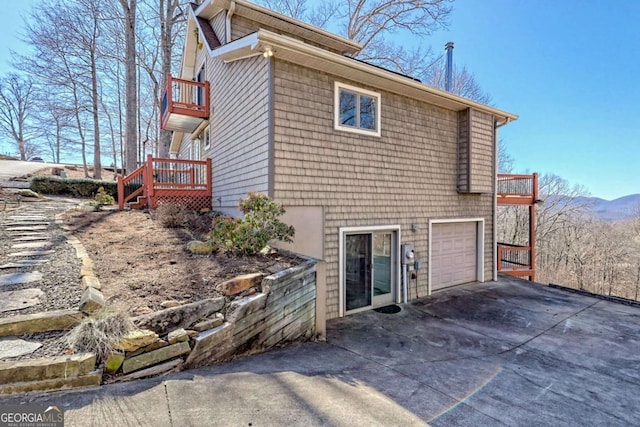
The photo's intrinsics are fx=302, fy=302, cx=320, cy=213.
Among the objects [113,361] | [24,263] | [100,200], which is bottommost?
[113,361]

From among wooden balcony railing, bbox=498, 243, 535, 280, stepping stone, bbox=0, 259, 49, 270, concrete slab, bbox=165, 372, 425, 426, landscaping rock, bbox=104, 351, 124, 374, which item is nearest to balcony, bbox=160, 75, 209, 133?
stepping stone, bbox=0, 259, 49, 270

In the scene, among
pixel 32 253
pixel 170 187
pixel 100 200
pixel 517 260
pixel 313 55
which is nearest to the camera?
pixel 32 253

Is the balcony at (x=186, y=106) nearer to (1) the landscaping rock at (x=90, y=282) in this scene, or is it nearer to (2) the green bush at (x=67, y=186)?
(2) the green bush at (x=67, y=186)

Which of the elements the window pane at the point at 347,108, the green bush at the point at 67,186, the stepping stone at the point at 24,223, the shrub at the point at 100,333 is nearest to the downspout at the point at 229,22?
the window pane at the point at 347,108

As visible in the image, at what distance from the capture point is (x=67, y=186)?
13.8m

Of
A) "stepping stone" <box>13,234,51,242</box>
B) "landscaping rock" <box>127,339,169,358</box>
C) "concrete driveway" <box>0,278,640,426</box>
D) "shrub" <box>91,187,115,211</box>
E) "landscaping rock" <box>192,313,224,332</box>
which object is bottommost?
"concrete driveway" <box>0,278,640,426</box>

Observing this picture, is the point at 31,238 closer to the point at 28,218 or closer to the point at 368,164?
the point at 28,218

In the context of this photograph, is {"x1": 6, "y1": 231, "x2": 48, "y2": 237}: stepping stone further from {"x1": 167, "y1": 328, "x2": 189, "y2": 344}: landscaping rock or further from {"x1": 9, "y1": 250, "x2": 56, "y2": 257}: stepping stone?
{"x1": 167, "y1": 328, "x2": 189, "y2": 344}: landscaping rock

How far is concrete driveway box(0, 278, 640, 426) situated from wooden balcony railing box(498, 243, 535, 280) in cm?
418

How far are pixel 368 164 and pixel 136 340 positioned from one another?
17.9 ft

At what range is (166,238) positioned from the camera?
595 cm

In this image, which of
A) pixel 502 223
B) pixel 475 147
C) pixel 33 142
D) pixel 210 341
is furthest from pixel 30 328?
pixel 33 142

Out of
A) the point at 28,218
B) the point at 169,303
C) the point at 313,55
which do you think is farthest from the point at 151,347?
the point at 28,218

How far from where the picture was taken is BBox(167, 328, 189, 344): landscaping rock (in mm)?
2858
